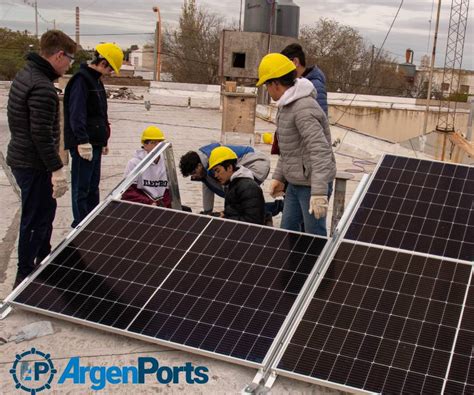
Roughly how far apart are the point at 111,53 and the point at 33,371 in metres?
3.25

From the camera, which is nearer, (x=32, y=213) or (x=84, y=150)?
(x=32, y=213)

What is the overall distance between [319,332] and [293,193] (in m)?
1.51

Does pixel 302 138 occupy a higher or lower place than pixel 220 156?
higher

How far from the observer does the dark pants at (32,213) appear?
183 inches

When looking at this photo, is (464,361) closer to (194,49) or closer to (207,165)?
(207,165)

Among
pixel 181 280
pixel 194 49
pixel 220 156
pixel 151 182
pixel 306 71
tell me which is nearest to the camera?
pixel 181 280

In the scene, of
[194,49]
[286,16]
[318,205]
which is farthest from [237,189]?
[194,49]

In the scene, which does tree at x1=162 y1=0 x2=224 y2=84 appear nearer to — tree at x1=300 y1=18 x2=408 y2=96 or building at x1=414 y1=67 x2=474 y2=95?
Answer: tree at x1=300 y1=18 x2=408 y2=96

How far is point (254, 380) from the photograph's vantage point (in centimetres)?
343

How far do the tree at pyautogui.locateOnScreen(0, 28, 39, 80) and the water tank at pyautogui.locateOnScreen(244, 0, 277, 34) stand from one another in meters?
19.5

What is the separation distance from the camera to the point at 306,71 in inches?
230

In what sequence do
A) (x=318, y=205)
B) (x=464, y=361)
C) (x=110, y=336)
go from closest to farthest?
(x=464, y=361) < (x=110, y=336) < (x=318, y=205)

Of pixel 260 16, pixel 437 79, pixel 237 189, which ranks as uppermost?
pixel 260 16

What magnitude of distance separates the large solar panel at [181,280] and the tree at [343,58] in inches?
1878
